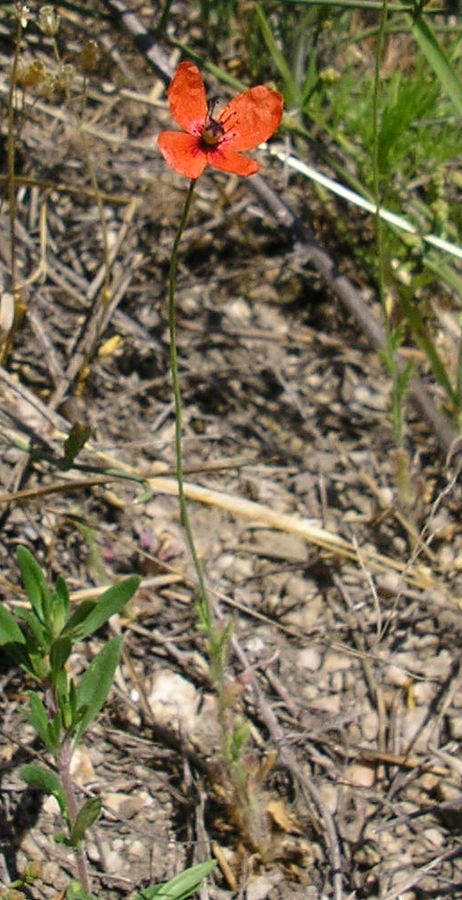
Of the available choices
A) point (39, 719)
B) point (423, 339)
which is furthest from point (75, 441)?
point (423, 339)

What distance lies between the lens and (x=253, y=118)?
1.72m

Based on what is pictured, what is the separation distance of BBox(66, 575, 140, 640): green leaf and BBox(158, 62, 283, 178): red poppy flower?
734 mm

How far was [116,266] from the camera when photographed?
280 centimetres

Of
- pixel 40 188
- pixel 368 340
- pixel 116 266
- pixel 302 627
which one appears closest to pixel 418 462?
pixel 368 340

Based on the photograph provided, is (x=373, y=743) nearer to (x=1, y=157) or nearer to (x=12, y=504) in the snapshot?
(x=12, y=504)

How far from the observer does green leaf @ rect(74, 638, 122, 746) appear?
1.88 meters

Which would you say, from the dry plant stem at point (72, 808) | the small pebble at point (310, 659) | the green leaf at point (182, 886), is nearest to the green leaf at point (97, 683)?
the dry plant stem at point (72, 808)

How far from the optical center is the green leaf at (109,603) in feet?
6.31

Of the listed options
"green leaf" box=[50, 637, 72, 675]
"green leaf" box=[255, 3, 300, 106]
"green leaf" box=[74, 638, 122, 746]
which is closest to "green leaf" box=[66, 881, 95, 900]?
"green leaf" box=[74, 638, 122, 746]

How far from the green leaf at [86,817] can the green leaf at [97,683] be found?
16 centimetres

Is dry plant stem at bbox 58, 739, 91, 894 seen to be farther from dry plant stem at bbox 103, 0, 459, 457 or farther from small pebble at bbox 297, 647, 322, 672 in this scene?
dry plant stem at bbox 103, 0, 459, 457

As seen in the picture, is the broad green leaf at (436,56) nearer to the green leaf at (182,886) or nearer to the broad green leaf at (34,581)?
the broad green leaf at (34,581)

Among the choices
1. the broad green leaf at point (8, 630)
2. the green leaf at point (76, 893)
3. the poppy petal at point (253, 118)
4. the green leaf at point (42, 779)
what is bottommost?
the green leaf at point (76, 893)

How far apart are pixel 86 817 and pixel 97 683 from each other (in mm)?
240
